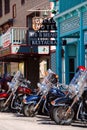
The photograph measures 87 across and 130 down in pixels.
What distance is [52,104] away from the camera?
1483 centimetres

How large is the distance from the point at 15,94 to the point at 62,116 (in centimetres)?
530

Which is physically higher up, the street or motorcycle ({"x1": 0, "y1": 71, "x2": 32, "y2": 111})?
motorcycle ({"x1": 0, "y1": 71, "x2": 32, "y2": 111})

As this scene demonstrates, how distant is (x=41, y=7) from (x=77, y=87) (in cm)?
1677

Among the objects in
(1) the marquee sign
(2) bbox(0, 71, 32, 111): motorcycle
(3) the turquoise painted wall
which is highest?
(3) the turquoise painted wall

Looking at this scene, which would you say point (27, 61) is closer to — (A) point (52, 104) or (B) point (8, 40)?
(B) point (8, 40)

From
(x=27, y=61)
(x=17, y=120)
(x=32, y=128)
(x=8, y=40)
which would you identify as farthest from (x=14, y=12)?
(x=32, y=128)

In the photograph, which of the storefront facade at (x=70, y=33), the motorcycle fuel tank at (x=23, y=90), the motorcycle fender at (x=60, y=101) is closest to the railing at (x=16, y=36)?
the storefront facade at (x=70, y=33)

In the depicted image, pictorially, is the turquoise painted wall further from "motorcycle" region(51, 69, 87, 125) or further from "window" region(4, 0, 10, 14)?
"window" region(4, 0, 10, 14)

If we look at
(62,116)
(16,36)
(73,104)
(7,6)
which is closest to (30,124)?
(62,116)

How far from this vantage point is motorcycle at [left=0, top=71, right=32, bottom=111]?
19.5 m

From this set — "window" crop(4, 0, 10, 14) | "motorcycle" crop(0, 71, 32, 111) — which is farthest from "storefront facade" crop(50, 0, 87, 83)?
"window" crop(4, 0, 10, 14)

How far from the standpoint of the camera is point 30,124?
15328 mm

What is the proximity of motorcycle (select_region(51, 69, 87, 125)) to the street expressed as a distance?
29cm

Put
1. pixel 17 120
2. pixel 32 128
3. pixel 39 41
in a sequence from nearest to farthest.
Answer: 1. pixel 32 128
2. pixel 17 120
3. pixel 39 41
